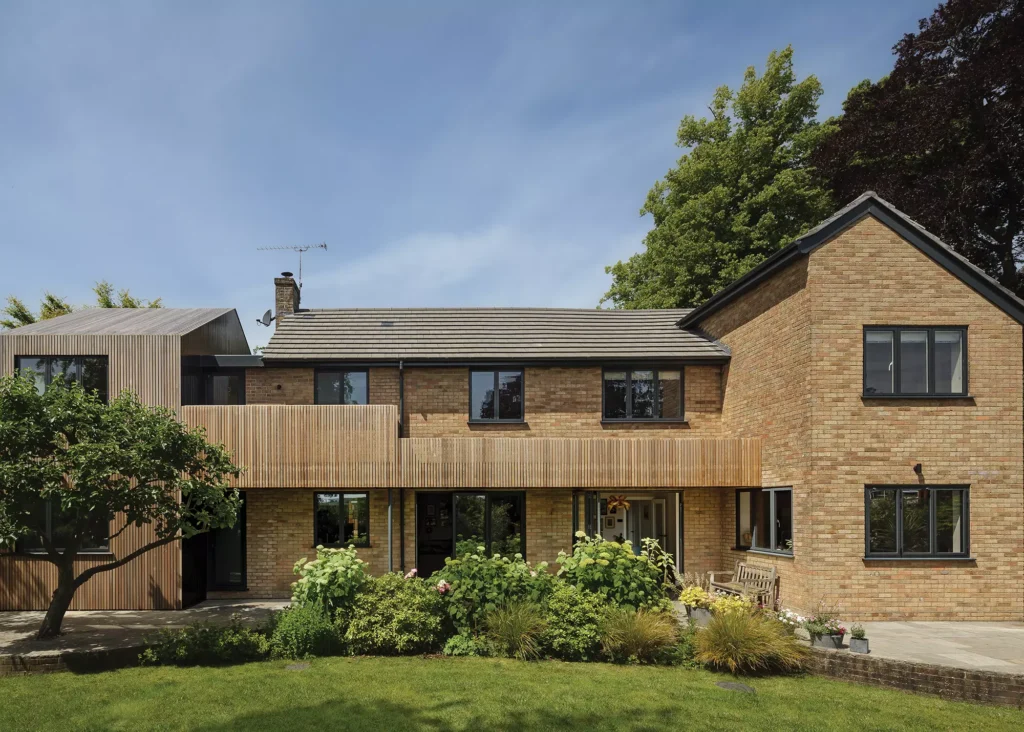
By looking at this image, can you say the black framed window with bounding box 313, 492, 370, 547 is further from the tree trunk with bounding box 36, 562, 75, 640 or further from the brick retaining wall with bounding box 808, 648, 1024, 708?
the brick retaining wall with bounding box 808, 648, 1024, 708

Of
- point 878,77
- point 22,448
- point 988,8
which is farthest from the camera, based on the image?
point 878,77

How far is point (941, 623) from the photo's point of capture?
12219 millimetres

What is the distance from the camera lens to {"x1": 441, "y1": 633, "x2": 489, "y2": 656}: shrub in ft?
34.4

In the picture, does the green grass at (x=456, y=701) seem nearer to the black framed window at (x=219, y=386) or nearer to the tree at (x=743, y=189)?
the black framed window at (x=219, y=386)

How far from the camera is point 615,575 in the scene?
1122 cm

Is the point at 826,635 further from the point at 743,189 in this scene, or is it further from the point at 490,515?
the point at 743,189

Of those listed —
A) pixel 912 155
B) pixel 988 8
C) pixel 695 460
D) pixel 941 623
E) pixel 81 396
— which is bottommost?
pixel 941 623

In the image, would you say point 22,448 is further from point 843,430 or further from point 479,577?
point 843,430

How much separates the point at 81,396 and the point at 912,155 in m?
21.7

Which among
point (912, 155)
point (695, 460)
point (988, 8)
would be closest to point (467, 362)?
point (695, 460)

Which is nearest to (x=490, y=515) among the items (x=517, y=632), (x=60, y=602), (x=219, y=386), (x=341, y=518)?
(x=341, y=518)

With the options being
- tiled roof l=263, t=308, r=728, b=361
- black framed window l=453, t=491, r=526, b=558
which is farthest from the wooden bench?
tiled roof l=263, t=308, r=728, b=361

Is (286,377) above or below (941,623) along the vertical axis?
above

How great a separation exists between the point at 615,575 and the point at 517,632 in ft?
6.43
